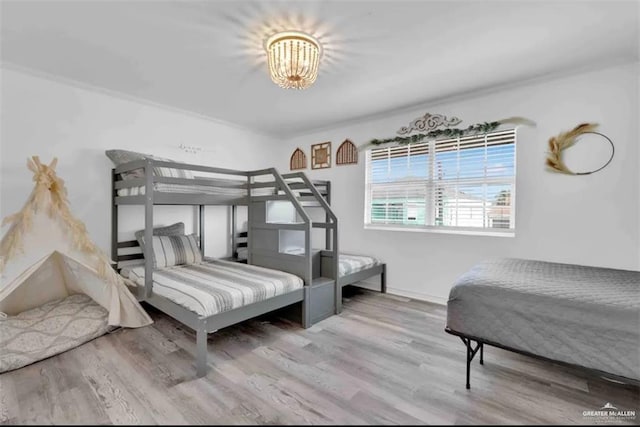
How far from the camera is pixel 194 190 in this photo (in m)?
2.85

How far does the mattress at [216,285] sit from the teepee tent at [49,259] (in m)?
0.27

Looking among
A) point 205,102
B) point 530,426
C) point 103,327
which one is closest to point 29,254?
point 103,327

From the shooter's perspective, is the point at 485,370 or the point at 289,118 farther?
the point at 289,118

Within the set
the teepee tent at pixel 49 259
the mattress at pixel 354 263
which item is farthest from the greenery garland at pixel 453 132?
the teepee tent at pixel 49 259

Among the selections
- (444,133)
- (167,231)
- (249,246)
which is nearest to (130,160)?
(167,231)

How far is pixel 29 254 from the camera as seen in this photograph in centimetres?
219

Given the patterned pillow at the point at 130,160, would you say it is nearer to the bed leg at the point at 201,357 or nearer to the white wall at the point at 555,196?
the bed leg at the point at 201,357

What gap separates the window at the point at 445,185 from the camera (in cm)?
285

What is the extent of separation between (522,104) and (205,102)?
3373 millimetres

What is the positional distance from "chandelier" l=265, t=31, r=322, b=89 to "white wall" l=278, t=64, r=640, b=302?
1360 millimetres

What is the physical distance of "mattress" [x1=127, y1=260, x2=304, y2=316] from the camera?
1.97 metres

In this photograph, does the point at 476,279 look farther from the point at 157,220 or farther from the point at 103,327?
the point at 157,220

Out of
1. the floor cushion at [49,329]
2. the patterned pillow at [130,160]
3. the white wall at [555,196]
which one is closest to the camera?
the floor cushion at [49,329]

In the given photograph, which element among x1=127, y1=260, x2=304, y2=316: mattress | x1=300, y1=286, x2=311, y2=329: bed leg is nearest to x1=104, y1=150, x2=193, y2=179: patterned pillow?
x1=127, y1=260, x2=304, y2=316: mattress
